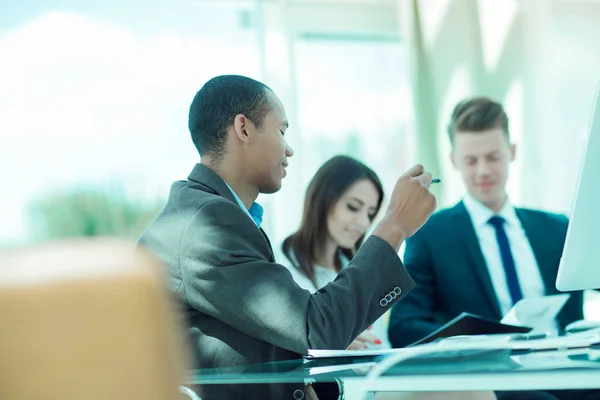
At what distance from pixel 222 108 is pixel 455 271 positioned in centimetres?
105

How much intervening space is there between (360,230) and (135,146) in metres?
2.21

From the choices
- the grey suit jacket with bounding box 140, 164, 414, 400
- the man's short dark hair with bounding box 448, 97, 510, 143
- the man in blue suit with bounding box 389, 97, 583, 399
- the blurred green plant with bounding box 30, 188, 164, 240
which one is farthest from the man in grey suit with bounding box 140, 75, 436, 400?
the blurred green plant with bounding box 30, 188, 164, 240

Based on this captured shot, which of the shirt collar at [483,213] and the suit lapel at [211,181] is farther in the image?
the shirt collar at [483,213]

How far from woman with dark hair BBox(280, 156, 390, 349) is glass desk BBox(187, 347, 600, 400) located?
1.50m

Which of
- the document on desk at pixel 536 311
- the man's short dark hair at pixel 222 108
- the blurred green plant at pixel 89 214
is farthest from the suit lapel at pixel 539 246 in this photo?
the blurred green plant at pixel 89 214

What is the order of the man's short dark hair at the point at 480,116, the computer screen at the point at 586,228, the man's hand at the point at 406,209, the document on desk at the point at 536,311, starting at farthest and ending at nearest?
1. the man's short dark hair at the point at 480,116
2. the document on desk at the point at 536,311
3. the man's hand at the point at 406,209
4. the computer screen at the point at 586,228

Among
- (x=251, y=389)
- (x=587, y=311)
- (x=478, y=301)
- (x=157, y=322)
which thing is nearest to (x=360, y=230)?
(x=478, y=301)

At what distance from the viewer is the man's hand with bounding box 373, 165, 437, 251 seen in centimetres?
156

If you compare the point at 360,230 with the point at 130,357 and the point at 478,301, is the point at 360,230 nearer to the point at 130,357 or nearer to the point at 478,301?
the point at 478,301

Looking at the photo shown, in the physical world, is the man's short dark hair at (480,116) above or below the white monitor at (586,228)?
above

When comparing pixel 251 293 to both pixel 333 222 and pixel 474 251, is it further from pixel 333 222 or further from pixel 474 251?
pixel 333 222

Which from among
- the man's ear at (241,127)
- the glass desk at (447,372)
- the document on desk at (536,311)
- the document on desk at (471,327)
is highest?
the man's ear at (241,127)

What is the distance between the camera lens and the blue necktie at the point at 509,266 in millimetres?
2557

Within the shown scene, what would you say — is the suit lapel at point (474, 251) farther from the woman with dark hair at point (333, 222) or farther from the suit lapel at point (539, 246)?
the woman with dark hair at point (333, 222)
